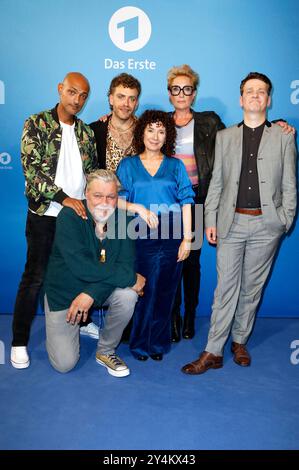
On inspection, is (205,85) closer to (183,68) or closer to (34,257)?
(183,68)

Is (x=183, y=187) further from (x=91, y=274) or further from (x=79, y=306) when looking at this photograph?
(x=79, y=306)

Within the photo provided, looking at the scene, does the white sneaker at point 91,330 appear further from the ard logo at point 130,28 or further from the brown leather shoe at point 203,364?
the ard logo at point 130,28

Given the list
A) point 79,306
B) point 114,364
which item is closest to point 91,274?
point 79,306

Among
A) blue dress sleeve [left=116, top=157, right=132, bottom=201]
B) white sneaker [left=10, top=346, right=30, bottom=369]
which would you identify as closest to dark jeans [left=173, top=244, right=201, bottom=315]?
blue dress sleeve [left=116, top=157, right=132, bottom=201]

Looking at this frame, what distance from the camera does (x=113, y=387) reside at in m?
2.76

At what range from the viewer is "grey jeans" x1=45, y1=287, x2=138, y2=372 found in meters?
2.85

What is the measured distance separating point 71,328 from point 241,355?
3.48 feet

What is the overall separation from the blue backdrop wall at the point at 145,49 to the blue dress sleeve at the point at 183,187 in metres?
0.91

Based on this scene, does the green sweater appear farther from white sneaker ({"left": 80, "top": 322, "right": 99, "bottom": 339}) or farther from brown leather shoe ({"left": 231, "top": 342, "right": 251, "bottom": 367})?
brown leather shoe ({"left": 231, "top": 342, "right": 251, "bottom": 367})

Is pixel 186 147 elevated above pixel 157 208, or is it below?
above

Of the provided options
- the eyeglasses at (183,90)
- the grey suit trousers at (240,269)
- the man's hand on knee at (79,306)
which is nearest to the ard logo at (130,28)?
the eyeglasses at (183,90)

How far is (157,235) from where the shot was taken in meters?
2.87

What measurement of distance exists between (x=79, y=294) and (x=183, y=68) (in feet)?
4.95

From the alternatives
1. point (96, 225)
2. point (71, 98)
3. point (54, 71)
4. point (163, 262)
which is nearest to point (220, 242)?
point (163, 262)
